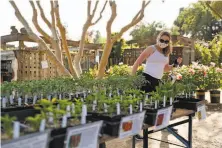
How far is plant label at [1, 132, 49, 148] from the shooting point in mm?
1073

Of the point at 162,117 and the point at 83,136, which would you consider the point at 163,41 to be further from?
the point at 83,136

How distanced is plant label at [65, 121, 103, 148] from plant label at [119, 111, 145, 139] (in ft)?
0.65

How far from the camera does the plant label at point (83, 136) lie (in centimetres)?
127

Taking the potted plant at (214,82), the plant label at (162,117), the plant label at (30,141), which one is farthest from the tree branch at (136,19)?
the plant label at (30,141)

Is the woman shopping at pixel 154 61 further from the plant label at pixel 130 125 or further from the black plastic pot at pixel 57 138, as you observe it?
the black plastic pot at pixel 57 138

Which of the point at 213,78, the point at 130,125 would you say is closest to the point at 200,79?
→ the point at 213,78

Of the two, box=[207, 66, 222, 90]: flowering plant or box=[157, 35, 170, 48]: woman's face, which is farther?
box=[207, 66, 222, 90]: flowering plant

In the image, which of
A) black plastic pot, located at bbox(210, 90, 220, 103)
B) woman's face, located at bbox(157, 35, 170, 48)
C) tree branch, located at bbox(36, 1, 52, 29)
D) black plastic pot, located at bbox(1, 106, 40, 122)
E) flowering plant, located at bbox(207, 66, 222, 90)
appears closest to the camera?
black plastic pot, located at bbox(1, 106, 40, 122)

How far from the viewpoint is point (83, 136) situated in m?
1.34

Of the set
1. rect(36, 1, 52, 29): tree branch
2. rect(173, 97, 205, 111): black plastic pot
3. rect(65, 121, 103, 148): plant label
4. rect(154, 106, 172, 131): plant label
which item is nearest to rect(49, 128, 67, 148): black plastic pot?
rect(65, 121, 103, 148): plant label

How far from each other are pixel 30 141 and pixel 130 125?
2.29ft

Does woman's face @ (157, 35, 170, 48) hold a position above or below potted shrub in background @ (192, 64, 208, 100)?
above

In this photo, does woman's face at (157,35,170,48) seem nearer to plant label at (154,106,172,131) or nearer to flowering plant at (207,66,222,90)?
plant label at (154,106,172,131)

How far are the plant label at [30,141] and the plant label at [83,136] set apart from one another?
4.8 inches
